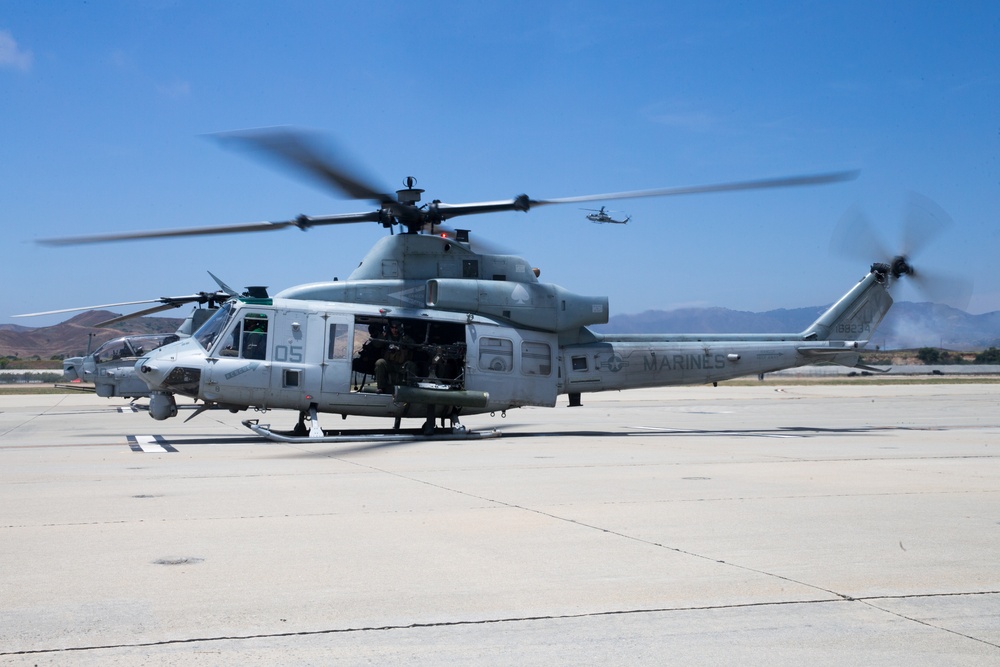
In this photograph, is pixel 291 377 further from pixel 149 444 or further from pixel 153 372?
pixel 149 444

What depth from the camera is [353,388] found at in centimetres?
1712

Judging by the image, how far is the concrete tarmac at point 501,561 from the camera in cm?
427

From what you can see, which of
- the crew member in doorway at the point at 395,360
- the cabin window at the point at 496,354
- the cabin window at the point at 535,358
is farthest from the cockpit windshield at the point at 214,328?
the cabin window at the point at 535,358

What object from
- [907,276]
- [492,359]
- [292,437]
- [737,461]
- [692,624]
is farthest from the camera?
[907,276]

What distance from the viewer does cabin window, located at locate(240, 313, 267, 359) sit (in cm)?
1653

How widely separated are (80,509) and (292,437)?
8177 millimetres

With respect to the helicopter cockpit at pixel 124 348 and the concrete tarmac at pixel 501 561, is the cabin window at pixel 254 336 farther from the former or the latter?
the helicopter cockpit at pixel 124 348

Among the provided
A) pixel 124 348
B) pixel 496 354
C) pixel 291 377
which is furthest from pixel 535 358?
pixel 124 348

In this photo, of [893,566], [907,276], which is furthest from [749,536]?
[907,276]

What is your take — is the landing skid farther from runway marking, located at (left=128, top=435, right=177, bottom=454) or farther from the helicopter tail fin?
the helicopter tail fin

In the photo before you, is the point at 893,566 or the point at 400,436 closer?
the point at 893,566

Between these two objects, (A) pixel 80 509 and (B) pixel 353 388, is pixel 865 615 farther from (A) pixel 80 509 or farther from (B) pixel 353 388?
(B) pixel 353 388

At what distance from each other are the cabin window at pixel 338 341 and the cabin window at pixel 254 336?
3.87 feet

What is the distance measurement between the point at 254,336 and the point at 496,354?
4593 mm
